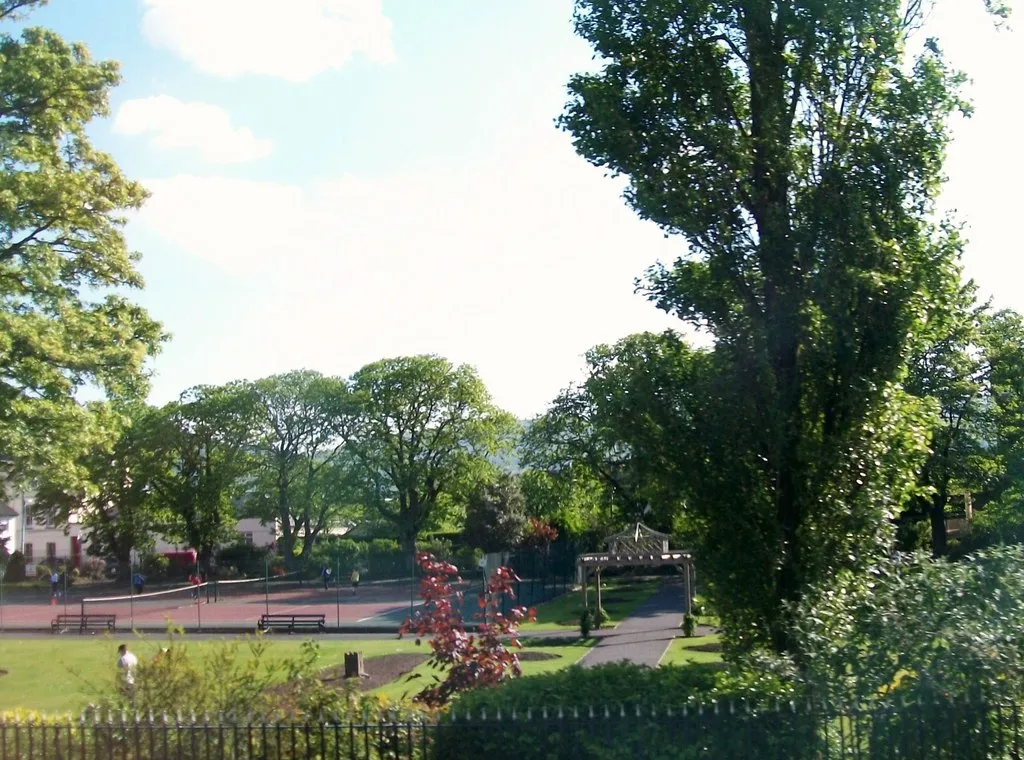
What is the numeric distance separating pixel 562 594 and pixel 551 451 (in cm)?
686

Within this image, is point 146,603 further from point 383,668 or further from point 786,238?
point 786,238

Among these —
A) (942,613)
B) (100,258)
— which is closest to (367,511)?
(100,258)

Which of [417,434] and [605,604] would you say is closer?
[605,604]

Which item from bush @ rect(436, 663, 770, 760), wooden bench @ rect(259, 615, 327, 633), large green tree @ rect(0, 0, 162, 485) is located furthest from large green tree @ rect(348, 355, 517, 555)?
bush @ rect(436, 663, 770, 760)

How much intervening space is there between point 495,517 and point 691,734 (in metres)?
59.1

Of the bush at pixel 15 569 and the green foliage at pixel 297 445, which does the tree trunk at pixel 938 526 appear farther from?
the bush at pixel 15 569

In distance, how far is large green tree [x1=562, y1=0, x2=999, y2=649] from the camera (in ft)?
32.4

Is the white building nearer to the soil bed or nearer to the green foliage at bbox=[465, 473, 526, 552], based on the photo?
the green foliage at bbox=[465, 473, 526, 552]

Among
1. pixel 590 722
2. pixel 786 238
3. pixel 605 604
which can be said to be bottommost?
pixel 605 604

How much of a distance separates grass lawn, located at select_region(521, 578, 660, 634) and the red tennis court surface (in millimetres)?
5646

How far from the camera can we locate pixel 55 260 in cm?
1978

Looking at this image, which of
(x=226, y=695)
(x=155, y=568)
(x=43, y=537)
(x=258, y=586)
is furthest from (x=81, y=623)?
(x=43, y=537)

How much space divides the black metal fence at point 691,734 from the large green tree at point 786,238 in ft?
6.37

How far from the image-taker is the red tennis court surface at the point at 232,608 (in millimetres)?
40781
